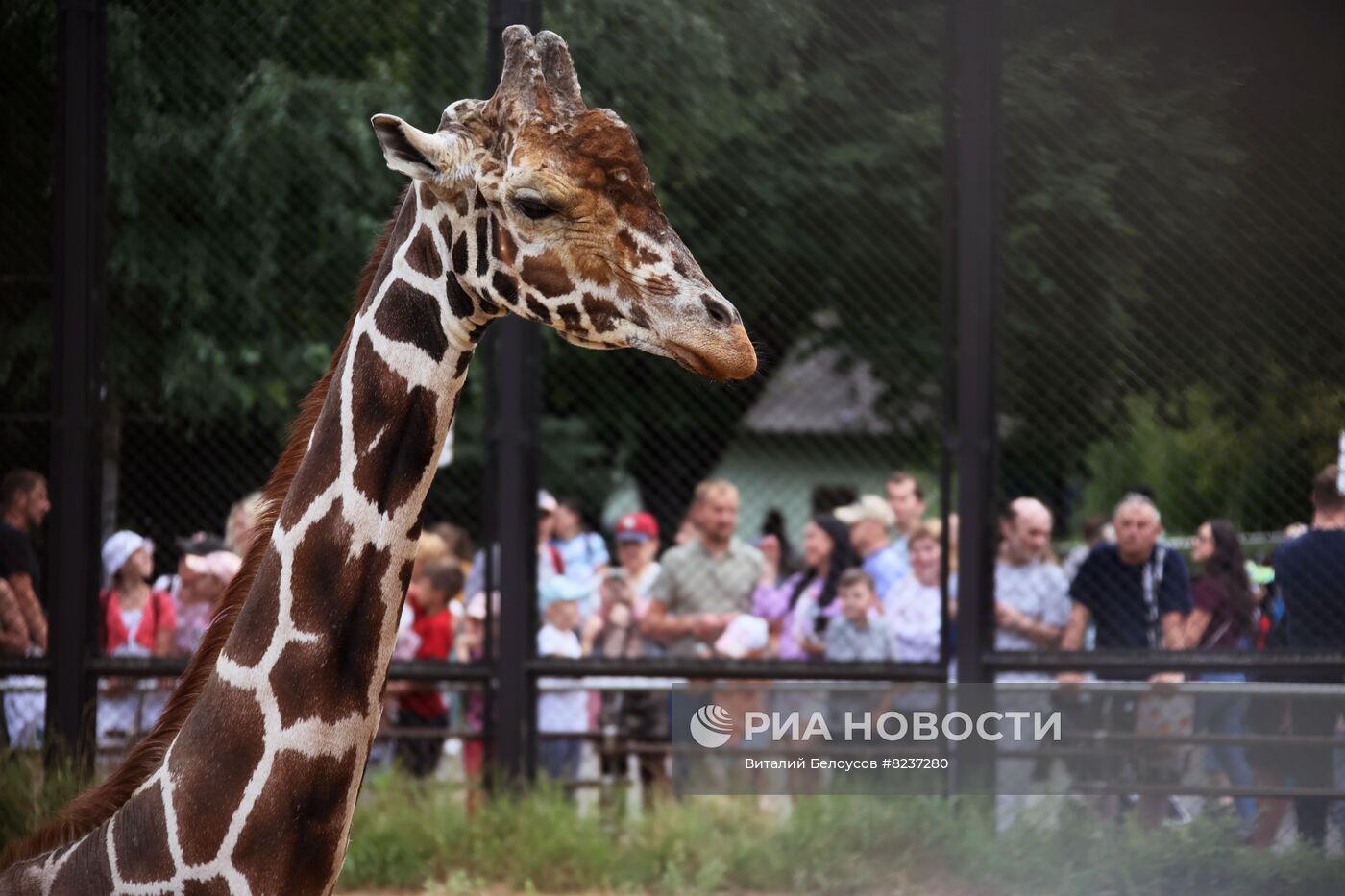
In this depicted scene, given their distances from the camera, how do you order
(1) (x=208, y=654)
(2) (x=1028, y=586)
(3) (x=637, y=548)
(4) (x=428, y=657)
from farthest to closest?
1. (3) (x=637, y=548)
2. (4) (x=428, y=657)
3. (2) (x=1028, y=586)
4. (1) (x=208, y=654)

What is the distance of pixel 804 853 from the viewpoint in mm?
5809

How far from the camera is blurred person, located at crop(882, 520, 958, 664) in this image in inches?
271

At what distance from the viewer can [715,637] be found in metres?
7.13

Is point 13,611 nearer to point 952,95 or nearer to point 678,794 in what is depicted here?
point 678,794

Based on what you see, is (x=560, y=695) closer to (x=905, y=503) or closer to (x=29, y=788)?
(x=905, y=503)

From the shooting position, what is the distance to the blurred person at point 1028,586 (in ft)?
21.5

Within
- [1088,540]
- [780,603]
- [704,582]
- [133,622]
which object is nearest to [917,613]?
[780,603]

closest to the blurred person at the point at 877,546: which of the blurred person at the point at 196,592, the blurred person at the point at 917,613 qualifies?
the blurred person at the point at 917,613

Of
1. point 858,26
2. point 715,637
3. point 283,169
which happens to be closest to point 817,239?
point 858,26

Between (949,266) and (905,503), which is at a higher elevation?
(949,266)

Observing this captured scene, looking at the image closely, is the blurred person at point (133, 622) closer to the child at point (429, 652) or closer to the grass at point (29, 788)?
the grass at point (29, 788)

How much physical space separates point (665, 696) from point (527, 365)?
1.87 m

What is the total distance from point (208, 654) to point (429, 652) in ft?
15.0

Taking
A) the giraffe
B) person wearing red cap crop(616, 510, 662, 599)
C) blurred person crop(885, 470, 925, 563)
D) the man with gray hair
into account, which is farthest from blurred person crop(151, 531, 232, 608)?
the giraffe
